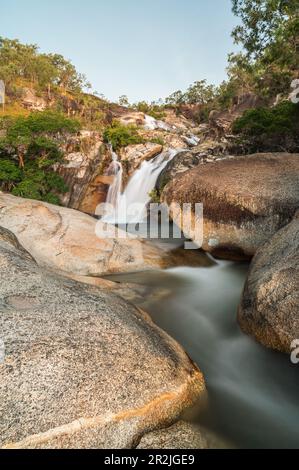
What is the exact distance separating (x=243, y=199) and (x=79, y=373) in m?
7.28

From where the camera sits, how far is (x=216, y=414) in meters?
4.27

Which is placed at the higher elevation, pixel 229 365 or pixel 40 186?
pixel 40 186

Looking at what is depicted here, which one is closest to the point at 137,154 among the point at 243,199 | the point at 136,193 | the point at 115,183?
the point at 115,183

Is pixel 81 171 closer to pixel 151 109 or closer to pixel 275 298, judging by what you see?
pixel 275 298

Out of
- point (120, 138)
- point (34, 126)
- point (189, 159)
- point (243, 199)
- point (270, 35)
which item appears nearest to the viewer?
point (243, 199)

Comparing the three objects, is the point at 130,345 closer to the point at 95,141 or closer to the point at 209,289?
the point at 209,289

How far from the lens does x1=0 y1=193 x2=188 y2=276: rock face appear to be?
31.7 feet

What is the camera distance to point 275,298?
525cm

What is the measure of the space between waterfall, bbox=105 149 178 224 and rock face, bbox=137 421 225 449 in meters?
15.3

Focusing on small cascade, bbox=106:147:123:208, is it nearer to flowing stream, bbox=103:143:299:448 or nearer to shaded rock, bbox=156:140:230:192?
shaded rock, bbox=156:140:230:192

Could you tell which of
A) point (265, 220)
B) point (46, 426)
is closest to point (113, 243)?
point (265, 220)

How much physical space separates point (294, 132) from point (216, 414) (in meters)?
15.3

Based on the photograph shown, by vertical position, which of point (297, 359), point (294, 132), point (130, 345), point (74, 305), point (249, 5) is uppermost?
point (249, 5)

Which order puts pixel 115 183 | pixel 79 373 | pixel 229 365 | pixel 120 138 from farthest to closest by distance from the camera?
pixel 120 138 → pixel 115 183 → pixel 229 365 → pixel 79 373
